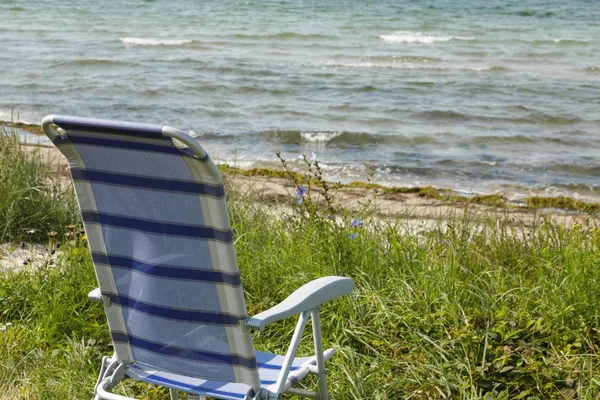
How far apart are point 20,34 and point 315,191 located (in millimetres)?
15855

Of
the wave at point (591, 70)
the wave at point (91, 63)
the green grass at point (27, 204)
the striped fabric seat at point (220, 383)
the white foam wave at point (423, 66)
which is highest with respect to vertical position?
the striped fabric seat at point (220, 383)

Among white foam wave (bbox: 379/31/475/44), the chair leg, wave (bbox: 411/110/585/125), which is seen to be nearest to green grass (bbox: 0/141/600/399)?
the chair leg

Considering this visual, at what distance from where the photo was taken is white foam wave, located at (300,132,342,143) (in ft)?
34.9

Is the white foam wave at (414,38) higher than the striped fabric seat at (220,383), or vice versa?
the striped fabric seat at (220,383)

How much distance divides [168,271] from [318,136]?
8.24 m

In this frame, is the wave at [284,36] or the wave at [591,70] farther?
the wave at [284,36]

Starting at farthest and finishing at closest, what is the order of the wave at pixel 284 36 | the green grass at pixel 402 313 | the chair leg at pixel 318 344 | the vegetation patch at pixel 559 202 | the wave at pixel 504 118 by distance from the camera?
the wave at pixel 284 36, the wave at pixel 504 118, the vegetation patch at pixel 559 202, the green grass at pixel 402 313, the chair leg at pixel 318 344

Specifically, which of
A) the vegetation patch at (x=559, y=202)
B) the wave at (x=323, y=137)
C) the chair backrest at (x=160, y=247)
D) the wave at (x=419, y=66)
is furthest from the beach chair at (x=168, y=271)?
the wave at (x=419, y=66)

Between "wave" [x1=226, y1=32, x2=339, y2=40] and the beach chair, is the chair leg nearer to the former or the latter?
the beach chair

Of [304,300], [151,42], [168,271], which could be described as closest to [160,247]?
[168,271]

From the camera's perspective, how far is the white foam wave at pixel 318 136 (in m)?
10.6

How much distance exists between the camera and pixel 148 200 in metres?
2.54

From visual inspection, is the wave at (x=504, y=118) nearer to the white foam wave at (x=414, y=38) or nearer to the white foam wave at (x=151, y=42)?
the white foam wave at (x=414, y=38)

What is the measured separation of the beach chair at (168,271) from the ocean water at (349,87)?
6.28 m
